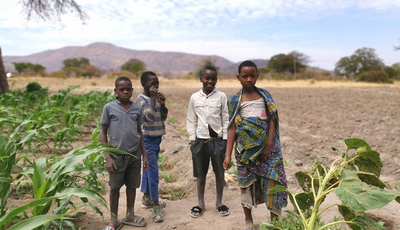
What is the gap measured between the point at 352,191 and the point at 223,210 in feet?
5.14

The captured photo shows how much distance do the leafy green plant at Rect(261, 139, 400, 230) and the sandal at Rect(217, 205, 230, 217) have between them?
99 centimetres

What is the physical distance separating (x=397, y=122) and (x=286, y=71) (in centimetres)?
5332

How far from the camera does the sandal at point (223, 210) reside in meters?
2.90

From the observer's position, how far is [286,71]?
2328 inches

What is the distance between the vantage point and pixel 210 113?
2873mm

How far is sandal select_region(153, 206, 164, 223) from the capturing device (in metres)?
2.83

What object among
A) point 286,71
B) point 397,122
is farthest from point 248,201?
point 286,71

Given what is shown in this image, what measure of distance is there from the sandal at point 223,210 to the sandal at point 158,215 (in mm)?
525

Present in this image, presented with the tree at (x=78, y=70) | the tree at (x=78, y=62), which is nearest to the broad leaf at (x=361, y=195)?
the tree at (x=78, y=70)

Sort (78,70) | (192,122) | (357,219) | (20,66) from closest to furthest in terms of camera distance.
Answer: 1. (357,219)
2. (192,122)
3. (20,66)
4. (78,70)

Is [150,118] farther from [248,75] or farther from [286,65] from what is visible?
[286,65]

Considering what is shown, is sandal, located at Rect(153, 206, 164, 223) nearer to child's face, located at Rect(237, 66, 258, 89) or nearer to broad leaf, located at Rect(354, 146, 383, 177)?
child's face, located at Rect(237, 66, 258, 89)

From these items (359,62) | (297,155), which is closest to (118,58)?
(359,62)

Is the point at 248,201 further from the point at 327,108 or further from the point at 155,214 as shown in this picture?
the point at 327,108
